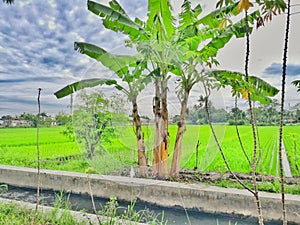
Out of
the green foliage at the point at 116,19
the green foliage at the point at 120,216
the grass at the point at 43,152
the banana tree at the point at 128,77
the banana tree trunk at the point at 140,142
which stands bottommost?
the grass at the point at 43,152

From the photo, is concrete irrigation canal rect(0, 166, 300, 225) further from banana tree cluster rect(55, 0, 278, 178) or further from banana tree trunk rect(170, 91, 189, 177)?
banana tree trunk rect(170, 91, 189, 177)

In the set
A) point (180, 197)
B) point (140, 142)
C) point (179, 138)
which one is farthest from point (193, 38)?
point (180, 197)

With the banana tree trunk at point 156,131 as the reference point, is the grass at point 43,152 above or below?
Result: below

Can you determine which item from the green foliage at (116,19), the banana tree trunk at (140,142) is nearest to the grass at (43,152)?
the banana tree trunk at (140,142)

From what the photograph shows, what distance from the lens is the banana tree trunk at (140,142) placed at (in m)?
3.03

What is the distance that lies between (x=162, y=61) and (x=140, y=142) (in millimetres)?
1219

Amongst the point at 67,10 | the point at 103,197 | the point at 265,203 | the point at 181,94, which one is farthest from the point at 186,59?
the point at 67,10

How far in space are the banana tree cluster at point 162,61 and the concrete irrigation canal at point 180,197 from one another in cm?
50

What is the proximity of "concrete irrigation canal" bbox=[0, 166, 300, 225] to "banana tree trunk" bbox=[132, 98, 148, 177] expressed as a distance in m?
0.39

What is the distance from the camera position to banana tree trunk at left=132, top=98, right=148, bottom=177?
3.03 metres

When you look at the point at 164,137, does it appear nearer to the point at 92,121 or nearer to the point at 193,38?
the point at 92,121

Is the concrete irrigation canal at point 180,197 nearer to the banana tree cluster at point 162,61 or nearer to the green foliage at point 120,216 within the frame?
the green foliage at point 120,216

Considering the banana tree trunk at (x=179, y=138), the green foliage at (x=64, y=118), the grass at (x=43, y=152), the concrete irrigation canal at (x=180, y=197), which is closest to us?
the concrete irrigation canal at (x=180, y=197)

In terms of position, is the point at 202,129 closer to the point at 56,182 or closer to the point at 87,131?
the point at 87,131
